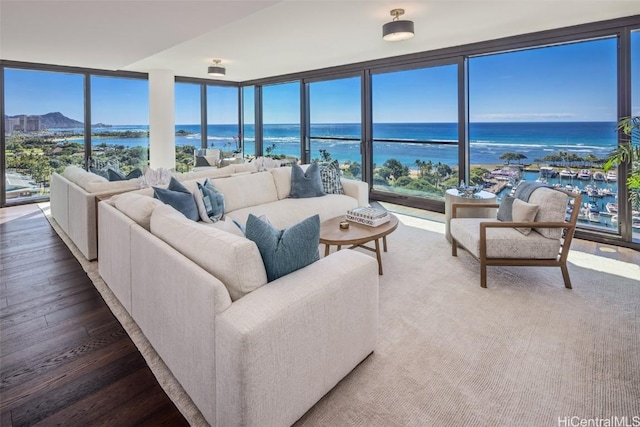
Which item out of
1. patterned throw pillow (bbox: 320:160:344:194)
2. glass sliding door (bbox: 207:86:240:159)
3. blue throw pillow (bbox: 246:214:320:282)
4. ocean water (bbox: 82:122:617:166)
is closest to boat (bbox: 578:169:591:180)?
ocean water (bbox: 82:122:617:166)

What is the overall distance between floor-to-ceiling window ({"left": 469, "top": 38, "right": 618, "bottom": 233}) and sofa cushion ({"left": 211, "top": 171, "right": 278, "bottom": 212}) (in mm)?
3270

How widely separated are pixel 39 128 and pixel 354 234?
6391 mm

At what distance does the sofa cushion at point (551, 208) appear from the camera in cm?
295

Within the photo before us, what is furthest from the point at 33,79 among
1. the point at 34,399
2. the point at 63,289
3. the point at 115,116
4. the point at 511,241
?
the point at 511,241

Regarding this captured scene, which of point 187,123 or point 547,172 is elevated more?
point 187,123

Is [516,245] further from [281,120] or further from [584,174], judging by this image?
[281,120]

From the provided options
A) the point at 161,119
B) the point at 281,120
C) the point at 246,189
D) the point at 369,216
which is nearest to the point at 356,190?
the point at 369,216

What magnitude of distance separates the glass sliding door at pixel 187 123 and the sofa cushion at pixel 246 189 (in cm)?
456

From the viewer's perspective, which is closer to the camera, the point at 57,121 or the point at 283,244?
the point at 283,244

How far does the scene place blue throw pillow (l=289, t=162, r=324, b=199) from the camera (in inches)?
180

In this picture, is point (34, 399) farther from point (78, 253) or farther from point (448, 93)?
point (448, 93)

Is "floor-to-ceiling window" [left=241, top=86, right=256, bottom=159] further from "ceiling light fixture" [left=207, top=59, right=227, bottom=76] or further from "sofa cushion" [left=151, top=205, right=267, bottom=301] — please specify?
"sofa cushion" [left=151, top=205, right=267, bottom=301]

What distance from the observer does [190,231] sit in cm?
191

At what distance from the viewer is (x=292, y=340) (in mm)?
1513
